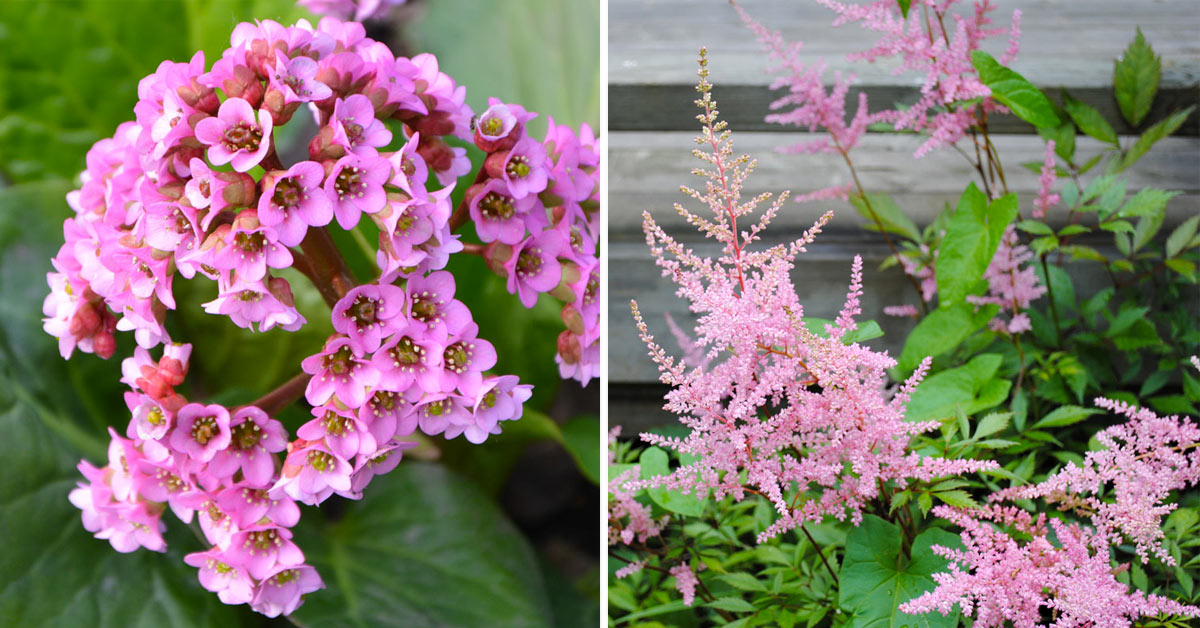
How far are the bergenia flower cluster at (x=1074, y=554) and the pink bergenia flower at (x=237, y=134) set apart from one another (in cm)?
49

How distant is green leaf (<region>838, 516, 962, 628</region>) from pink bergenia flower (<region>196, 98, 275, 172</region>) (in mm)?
493

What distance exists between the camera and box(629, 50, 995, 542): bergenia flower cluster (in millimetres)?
564

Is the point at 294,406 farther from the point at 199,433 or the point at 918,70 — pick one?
the point at 918,70

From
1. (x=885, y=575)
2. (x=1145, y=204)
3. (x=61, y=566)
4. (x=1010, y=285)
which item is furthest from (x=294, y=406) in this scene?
(x=1145, y=204)

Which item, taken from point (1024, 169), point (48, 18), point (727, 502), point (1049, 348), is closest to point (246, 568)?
point (727, 502)

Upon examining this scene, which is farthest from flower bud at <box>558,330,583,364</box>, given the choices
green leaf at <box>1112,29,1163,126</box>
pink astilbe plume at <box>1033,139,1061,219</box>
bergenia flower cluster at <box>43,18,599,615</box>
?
green leaf at <box>1112,29,1163,126</box>

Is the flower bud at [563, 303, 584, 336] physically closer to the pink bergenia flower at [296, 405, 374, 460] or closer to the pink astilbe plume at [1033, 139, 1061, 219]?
the pink bergenia flower at [296, 405, 374, 460]

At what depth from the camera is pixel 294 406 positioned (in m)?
0.69

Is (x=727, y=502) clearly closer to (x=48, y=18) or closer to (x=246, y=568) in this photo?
(x=246, y=568)

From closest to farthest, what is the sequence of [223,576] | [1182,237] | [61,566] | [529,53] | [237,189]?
[237,189]
[223,576]
[61,566]
[529,53]
[1182,237]

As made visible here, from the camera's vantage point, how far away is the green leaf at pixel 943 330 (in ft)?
2.56

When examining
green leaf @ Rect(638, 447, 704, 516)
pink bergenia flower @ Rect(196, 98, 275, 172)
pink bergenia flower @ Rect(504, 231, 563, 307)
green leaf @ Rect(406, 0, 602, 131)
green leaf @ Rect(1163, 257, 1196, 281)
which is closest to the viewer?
pink bergenia flower @ Rect(196, 98, 275, 172)

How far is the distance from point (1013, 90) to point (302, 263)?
0.61m

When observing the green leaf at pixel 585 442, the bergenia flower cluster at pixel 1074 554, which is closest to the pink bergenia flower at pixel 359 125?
the green leaf at pixel 585 442
